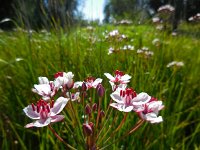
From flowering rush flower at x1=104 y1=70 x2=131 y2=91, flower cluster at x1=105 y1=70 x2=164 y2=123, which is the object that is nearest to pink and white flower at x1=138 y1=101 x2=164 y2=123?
flower cluster at x1=105 y1=70 x2=164 y2=123

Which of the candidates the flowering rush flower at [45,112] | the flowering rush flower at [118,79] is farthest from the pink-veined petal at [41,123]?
the flowering rush flower at [118,79]

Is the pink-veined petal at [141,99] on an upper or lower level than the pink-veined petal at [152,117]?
upper

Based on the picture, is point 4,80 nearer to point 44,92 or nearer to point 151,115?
point 44,92

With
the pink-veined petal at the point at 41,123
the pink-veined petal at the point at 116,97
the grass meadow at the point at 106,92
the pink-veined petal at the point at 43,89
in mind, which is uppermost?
the pink-veined petal at the point at 43,89

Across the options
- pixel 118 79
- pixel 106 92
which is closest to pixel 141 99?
pixel 118 79

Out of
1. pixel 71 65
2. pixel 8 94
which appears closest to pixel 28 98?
pixel 8 94

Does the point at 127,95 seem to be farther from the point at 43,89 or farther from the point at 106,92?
the point at 106,92

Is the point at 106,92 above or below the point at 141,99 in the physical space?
below

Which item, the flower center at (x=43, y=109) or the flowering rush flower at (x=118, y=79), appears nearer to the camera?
the flower center at (x=43, y=109)

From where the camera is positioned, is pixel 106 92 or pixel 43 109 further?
pixel 106 92

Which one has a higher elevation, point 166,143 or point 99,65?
point 99,65

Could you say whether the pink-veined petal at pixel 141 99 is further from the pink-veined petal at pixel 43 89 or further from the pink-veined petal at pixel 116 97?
the pink-veined petal at pixel 43 89
